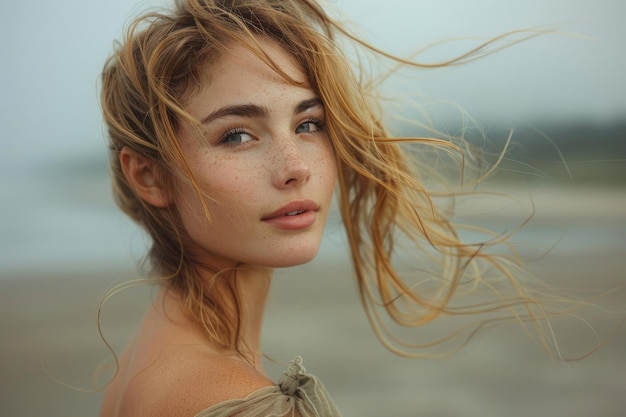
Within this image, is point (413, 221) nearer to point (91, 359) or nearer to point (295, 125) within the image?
point (295, 125)

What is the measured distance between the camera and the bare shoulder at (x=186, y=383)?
1.04 meters

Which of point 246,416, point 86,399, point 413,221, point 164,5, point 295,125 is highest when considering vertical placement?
point 164,5

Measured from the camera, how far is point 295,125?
3.93ft

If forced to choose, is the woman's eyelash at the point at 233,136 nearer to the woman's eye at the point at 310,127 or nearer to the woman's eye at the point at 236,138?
the woman's eye at the point at 236,138

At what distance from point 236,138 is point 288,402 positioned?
0.40 metres

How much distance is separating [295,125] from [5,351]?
131 centimetres

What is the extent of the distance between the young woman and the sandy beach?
717 millimetres

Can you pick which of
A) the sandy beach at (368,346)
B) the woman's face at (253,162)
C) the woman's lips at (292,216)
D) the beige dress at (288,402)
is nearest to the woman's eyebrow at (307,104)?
the woman's face at (253,162)

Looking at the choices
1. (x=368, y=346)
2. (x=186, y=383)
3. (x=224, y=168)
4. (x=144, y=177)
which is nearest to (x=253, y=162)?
(x=224, y=168)

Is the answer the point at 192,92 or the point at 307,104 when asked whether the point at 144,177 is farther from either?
the point at 307,104

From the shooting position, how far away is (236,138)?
3.80 feet

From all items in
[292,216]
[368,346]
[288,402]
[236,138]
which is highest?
[236,138]

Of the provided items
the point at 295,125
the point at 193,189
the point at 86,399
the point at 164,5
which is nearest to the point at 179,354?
the point at 193,189

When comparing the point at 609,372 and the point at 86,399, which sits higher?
the point at 609,372
